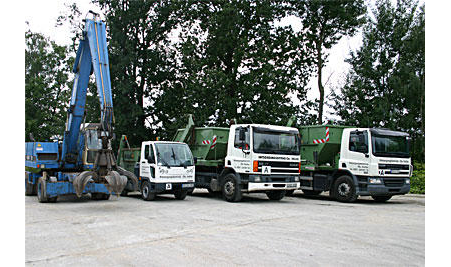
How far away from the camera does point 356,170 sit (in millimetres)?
15367

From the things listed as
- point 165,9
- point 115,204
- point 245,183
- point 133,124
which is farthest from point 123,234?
point 165,9

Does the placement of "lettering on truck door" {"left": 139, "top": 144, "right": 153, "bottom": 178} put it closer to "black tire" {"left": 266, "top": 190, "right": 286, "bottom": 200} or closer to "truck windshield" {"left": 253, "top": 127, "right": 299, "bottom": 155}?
"truck windshield" {"left": 253, "top": 127, "right": 299, "bottom": 155}

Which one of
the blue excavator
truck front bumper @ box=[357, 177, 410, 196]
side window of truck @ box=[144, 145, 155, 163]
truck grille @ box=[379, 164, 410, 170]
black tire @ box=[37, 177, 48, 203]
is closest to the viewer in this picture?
the blue excavator

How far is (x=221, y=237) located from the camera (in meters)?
8.18

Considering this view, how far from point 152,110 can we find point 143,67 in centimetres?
343

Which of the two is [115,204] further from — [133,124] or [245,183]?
[133,124]

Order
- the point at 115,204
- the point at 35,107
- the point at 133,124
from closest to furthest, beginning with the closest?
1. the point at 115,204
2. the point at 133,124
3. the point at 35,107

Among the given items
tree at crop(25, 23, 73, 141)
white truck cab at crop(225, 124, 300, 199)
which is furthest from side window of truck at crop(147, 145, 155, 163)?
tree at crop(25, 23, 73, 141)

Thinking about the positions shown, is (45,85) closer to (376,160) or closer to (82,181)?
(82,181)

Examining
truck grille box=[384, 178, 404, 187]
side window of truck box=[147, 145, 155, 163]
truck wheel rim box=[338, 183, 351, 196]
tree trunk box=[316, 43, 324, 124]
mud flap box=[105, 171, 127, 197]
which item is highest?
tree trunk box=[316, 43, 324, 124]

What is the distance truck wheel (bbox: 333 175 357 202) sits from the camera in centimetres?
1548

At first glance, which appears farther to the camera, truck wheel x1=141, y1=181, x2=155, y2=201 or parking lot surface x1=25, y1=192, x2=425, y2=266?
truck wheel x1=141, y1=181, x2=155, y2=201

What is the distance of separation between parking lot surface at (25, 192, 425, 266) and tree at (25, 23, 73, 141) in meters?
27.0

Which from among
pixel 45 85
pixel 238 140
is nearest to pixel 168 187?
pixel 238 140
